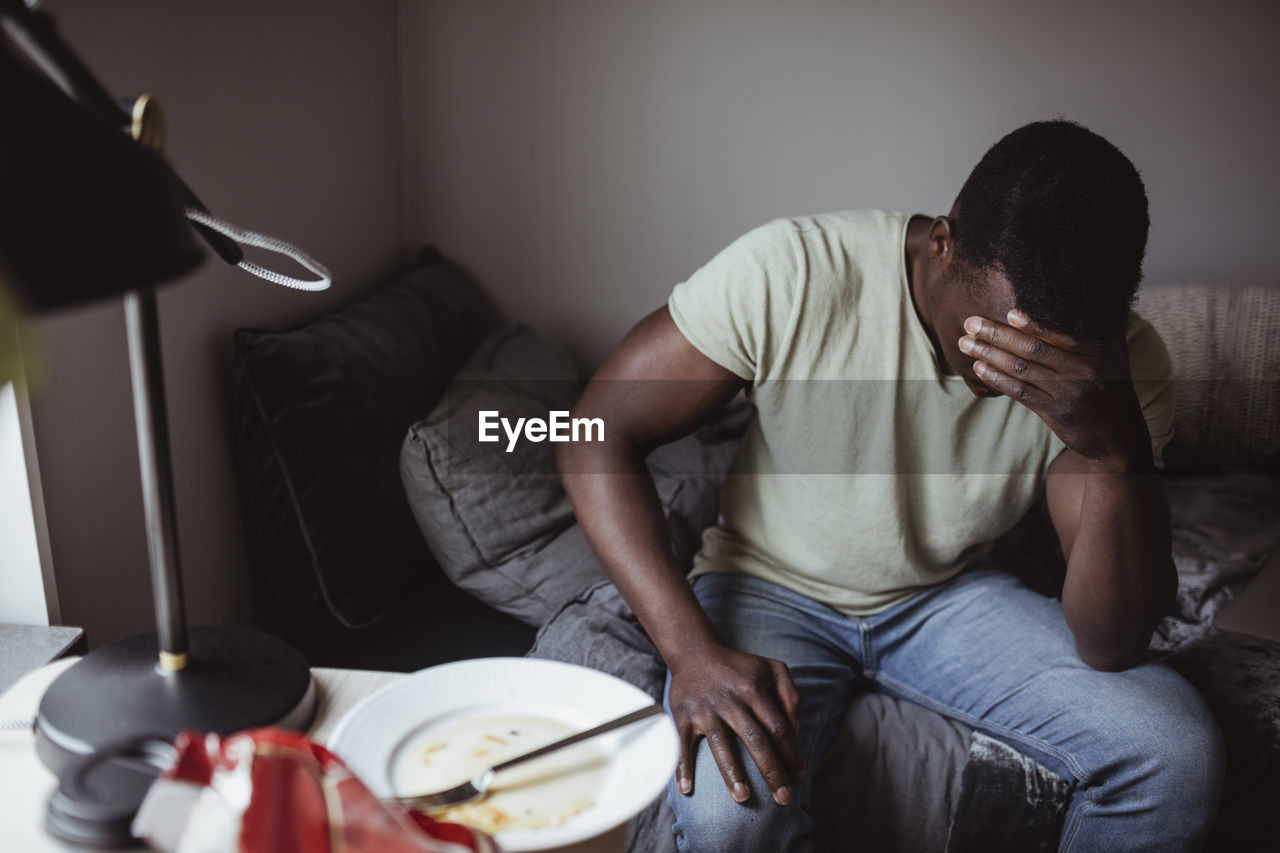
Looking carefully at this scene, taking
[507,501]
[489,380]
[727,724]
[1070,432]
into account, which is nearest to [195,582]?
[507,501]

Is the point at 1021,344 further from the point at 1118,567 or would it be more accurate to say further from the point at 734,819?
the point at 734,819

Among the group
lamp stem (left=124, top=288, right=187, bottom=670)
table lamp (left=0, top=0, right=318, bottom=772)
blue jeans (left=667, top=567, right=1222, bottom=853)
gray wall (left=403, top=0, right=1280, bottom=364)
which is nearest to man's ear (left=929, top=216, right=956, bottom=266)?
blue jeans (left=667, top=567, right=1222, bottom=853)

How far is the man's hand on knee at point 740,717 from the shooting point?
0.88 metres

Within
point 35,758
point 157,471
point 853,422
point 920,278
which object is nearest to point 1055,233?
point 920,278

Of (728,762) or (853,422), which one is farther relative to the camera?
(853,422)

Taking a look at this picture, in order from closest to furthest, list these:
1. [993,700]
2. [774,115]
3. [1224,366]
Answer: [993,700] < [1224,366] < [774,115]

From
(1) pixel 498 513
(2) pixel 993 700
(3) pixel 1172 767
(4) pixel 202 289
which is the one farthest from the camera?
(1) pixel 498 513

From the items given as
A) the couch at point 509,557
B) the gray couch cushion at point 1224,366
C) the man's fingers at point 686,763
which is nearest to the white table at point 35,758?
the man's fingers at point 686,763

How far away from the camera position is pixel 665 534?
1098mm

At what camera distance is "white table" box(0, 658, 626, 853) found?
1.85 feet

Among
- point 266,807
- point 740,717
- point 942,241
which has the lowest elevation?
point 740,717

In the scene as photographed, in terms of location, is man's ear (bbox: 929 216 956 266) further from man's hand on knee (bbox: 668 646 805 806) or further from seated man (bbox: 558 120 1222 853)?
man's hand on knee (bbox: 668 646 805 806)

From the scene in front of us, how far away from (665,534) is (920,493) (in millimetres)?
341

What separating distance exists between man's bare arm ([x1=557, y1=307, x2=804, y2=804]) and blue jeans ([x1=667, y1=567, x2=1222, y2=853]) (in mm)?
49
